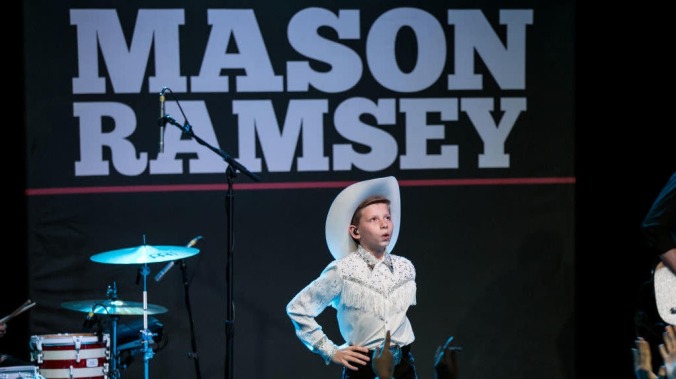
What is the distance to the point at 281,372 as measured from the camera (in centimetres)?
623

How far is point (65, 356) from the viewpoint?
553 cm

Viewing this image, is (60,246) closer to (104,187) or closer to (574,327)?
(104,187)

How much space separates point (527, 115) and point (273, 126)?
1736 mm

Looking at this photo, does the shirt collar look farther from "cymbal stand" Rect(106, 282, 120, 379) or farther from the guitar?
"cymbal stand" Rect(106, 282, 120, 379)

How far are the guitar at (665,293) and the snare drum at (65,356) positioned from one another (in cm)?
320

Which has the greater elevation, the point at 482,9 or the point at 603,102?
the point at 482,9

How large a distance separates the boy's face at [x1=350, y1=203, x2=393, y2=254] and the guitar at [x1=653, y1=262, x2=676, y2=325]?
1327 mm

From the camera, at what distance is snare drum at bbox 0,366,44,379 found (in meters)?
5.03

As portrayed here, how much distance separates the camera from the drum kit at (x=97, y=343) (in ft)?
17.8

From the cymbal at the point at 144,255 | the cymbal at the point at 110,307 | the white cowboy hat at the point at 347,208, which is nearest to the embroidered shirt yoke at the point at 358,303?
the white cowboy hat at the point at 347,208

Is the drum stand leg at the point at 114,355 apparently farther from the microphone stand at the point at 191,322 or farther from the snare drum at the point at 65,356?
the microphone stand at the point at 191,322

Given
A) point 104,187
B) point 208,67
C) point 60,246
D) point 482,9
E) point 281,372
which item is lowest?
point 281,372

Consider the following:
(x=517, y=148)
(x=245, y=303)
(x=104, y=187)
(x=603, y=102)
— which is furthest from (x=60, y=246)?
(x=603, y=102)

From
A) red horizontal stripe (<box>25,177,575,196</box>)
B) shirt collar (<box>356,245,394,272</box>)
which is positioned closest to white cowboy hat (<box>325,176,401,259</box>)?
shirt collar (<box>356,245,394,272</box>)
